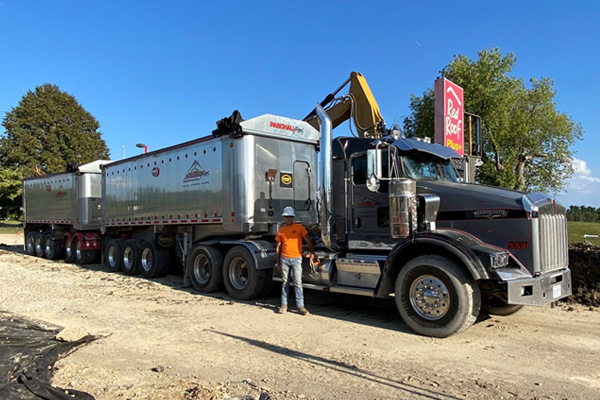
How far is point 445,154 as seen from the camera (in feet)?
25.2

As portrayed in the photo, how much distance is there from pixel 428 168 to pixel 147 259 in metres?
8.66

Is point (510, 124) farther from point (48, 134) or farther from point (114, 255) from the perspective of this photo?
point (48, 134)

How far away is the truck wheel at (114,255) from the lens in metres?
14.1

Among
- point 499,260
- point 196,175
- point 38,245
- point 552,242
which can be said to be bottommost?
point 38,245

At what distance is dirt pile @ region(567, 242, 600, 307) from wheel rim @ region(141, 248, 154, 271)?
390 inches

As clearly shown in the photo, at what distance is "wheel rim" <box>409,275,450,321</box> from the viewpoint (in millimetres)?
6305

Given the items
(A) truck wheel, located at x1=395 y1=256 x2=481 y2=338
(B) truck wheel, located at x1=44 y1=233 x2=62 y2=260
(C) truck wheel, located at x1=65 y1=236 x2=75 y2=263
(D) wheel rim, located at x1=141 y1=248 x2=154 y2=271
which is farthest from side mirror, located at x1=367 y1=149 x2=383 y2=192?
(B) truck wheel, located at x1=44 y1=233 x2=62 y2=260

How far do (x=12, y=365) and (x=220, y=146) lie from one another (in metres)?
5.80

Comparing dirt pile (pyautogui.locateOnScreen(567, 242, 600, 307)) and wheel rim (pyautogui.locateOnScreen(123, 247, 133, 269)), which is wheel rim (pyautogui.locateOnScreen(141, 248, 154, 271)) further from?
dirt pile (pyautogui.locateOnScreen(567, 242, 600, 307))

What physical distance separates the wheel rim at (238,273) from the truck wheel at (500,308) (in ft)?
14.9

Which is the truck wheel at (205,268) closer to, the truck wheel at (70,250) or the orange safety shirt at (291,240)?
the orange safety shirt at (291,240)

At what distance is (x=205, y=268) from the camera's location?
10617mm

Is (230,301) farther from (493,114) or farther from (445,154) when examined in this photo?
(493,114)

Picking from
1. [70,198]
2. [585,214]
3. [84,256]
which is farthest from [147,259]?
[585,214]
